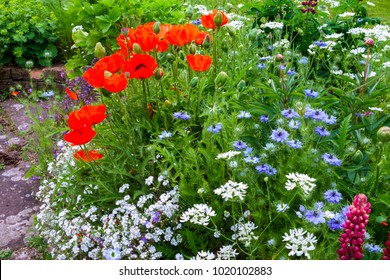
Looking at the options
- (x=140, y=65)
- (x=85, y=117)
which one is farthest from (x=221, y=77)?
(x=85, y=117)

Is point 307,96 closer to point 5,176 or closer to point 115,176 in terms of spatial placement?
point 115,176

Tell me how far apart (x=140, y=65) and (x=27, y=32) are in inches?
117

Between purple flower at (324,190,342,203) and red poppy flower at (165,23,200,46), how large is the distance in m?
1.06

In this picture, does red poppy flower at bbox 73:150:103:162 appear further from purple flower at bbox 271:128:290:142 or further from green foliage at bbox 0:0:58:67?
green foliage at bbox 0:0:58:67

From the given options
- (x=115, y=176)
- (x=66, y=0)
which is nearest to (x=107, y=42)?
(x=66, y=0)

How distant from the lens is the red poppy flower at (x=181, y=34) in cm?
251

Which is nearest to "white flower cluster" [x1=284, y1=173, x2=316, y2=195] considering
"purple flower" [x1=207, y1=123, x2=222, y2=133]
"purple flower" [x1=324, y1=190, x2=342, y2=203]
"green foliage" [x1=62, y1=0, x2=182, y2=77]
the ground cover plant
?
the ground cover plant

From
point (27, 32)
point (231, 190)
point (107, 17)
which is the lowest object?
point (27, 32)

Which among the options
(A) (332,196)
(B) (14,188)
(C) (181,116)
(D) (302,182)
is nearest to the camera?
(D) (302,182)

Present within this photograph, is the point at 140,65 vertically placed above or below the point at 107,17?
above

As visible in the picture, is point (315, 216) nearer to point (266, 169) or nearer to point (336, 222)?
point (336, 222)

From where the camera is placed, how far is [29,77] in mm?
4965

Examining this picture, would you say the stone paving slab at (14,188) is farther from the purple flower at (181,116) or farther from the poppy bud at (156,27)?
the poppy bud at (156,27)

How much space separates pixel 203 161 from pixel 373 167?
77 cm
